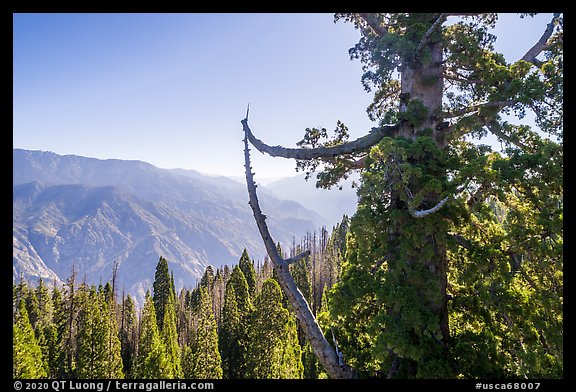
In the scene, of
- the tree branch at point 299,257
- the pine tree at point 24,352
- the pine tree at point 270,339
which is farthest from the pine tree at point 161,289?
the tree branch at point 299,257

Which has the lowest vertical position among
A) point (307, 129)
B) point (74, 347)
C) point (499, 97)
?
point (74, 347)

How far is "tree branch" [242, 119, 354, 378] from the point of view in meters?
5.39

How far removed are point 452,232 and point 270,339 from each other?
2137cm

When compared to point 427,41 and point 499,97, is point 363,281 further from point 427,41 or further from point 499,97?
point 427,41

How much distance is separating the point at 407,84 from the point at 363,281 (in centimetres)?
408

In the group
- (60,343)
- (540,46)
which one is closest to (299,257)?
(540,46)

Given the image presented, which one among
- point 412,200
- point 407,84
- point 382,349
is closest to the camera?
point 382,349

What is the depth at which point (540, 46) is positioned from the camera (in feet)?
21.8

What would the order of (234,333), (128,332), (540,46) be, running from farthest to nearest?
1. (128,332)
2. (234,333)
3. (540,46)

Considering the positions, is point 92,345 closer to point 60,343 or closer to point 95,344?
point 95,344

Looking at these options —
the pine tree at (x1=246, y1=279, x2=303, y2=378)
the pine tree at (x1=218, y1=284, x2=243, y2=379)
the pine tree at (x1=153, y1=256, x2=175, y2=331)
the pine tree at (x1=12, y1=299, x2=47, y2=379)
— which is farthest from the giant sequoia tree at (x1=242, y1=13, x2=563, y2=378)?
the pine tree at (x1=153, y1=256, x2=175, y2=331)

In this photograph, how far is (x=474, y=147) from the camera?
567 centimetres
